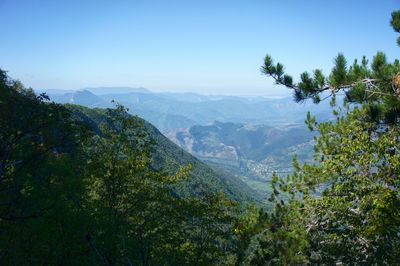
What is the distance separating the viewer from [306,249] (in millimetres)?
15539

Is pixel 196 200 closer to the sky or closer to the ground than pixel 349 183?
closer to the ground

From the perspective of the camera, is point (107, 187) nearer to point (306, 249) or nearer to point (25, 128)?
point (25, 128)

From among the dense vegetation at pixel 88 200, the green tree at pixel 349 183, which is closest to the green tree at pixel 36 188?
the dense vegetation at pixel 88 200

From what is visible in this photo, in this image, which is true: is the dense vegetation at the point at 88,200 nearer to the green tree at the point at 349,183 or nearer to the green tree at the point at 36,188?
the green tree at the point at 36,188

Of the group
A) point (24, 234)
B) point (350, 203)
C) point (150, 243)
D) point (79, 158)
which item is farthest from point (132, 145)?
point (350, 203)

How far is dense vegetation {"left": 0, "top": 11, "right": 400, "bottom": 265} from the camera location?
13617 mm

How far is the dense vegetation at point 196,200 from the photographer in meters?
13.6

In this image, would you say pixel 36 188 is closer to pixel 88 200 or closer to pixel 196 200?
pixel 88 200

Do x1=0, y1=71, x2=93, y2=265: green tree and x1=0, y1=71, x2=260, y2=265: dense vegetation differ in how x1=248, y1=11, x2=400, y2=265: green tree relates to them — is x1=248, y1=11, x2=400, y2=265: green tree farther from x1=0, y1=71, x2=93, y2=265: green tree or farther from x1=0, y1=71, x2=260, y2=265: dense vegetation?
x1=0, y1=71, x2=93, y2=265: green tree

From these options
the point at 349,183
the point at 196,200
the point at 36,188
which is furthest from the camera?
the point at 196,200

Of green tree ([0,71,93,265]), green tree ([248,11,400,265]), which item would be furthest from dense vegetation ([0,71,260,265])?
green tree ([248,11,400,265])

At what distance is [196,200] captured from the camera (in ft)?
67.0

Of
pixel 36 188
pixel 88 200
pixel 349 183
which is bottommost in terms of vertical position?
pixel 88 200

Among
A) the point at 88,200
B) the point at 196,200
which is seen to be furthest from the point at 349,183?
the point at 88,200
